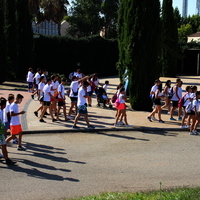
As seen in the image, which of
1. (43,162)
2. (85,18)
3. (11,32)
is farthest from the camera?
(85,18)

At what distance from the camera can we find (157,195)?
677 cm

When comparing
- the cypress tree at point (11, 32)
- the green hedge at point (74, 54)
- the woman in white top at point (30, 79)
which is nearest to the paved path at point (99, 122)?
the woman in white top at point (30, 79)

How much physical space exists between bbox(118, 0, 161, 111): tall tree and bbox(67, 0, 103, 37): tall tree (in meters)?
38.7

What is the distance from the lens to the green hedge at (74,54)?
118 ft

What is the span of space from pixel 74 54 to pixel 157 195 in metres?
31.3

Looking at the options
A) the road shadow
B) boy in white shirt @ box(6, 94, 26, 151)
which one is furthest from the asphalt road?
boy in white shirt @ box(6, 94, 26, 151)

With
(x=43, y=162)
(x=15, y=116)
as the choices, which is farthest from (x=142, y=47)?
(x=43, y=162)

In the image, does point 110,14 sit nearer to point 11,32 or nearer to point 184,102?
point 11,32

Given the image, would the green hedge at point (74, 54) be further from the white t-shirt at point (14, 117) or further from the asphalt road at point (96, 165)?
the white t-shirt at point (14, 117)

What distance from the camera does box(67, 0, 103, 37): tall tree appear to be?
5531 cm

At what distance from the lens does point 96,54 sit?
38.5 m

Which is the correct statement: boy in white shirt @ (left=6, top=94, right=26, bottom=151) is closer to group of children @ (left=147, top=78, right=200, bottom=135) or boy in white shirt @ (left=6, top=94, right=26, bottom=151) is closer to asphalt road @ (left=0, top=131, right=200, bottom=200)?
asphalt road @ (left=0, top=131, right=200, bottom=200)

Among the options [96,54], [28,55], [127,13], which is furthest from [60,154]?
[96,54]

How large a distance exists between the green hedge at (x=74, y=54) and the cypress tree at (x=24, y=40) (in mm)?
3145
